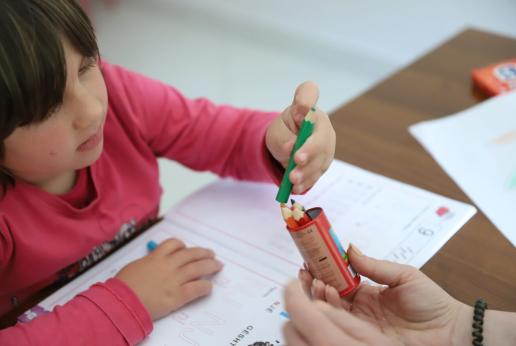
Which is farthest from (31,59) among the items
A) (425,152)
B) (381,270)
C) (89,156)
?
(425,152)

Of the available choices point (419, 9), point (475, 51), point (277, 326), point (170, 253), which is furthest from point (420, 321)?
point (419, 9)

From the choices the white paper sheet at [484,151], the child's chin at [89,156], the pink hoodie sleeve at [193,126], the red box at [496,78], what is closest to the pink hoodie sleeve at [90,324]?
the child's chin at [89,156]

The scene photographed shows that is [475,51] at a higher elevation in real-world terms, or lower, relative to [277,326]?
higher

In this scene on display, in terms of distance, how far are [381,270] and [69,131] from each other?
33cm

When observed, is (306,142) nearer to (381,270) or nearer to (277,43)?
(381,270)

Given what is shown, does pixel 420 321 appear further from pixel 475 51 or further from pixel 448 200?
pixel 475 51

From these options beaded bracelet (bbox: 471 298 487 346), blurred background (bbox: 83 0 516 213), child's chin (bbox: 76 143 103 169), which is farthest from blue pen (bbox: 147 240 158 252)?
blurred background (bbox: 83 0 516 213)

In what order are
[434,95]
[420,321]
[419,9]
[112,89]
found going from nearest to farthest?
[420,321] < [112,89] < [434,95] < [419,9]

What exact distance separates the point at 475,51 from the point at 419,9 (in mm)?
901

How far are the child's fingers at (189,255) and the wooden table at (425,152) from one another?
0.76 feet

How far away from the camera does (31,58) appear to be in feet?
1.64

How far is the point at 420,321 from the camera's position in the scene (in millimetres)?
519

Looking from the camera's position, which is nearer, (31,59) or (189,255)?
(31,59)

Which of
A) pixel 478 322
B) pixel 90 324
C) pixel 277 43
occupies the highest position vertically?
pixel 478 322
